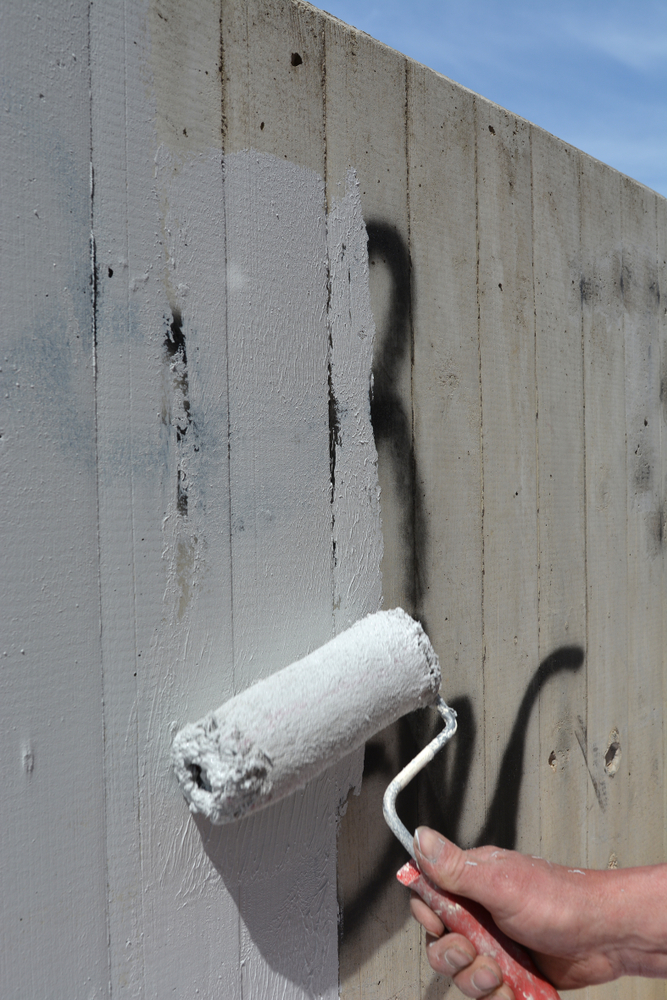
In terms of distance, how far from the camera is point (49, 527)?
707 mm

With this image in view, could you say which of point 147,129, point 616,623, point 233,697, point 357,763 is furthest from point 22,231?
point 616,623

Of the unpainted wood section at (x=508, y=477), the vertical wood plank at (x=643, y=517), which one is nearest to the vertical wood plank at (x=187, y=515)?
the unpainted wood section at (x=508, y=477)

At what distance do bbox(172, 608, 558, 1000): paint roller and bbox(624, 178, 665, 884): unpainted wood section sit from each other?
0.79 metres

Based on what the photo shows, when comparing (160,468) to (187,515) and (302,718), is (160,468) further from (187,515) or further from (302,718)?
(302,718)

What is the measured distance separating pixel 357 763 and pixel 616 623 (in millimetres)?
758

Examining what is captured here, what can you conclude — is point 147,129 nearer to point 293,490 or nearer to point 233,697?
point 293,490

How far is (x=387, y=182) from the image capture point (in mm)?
1045

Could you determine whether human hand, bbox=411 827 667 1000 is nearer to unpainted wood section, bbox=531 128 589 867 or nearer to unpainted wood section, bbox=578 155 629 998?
unpainted wood section, bbox=531 128 589 867

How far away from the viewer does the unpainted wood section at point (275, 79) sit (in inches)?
34.0

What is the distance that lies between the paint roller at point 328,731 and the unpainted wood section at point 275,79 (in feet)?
1.99

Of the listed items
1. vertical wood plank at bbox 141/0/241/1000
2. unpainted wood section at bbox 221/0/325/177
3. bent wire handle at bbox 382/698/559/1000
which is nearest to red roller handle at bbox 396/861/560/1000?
bent wire handle at bbox 382/698/559/1000

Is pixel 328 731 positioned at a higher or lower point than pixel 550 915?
higher

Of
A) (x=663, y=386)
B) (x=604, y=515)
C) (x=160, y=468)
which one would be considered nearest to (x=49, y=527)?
(x=160, y=468)

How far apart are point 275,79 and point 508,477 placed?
693 millimetres
